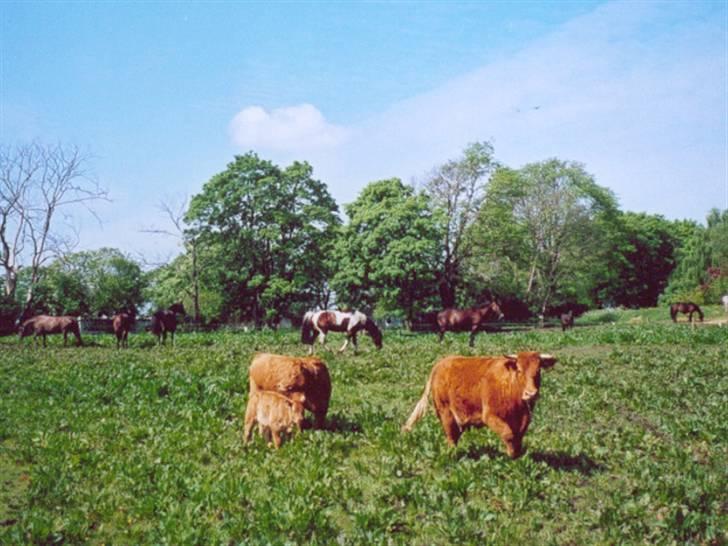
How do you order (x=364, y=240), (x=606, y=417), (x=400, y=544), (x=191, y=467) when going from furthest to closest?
(x=364, y=240) → (x=606, y=417) → (x=191, y=467) → (x=400, y=544)

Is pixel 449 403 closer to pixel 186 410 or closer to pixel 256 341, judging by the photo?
pixel 186 410

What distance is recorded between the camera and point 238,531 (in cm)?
637

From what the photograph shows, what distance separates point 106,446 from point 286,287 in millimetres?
37353

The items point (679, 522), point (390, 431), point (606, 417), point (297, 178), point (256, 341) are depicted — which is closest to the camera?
point (679, 522)

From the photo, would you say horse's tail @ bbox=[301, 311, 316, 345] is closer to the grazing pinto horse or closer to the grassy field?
the grazing pinto horse

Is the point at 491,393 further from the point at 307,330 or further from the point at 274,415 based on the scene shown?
the point at 307,330

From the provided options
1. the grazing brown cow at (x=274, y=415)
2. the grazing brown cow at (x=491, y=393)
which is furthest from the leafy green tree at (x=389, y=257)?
the grazing brown cow at (x=491, y=393)

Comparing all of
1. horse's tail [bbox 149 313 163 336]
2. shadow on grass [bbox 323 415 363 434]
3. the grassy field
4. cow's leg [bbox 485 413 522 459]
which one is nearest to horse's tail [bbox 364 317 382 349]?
the grassy field

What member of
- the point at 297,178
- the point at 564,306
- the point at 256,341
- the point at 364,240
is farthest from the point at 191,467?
the point at 564,306

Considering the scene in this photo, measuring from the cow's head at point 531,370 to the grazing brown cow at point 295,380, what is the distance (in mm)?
3522

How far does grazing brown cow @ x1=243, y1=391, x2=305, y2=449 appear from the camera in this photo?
9328 mm

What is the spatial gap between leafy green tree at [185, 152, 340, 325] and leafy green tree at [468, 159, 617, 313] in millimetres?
14764

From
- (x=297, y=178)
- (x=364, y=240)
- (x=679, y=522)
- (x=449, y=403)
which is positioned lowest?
(x=679, y=522)

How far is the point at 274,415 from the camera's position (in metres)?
9.38
